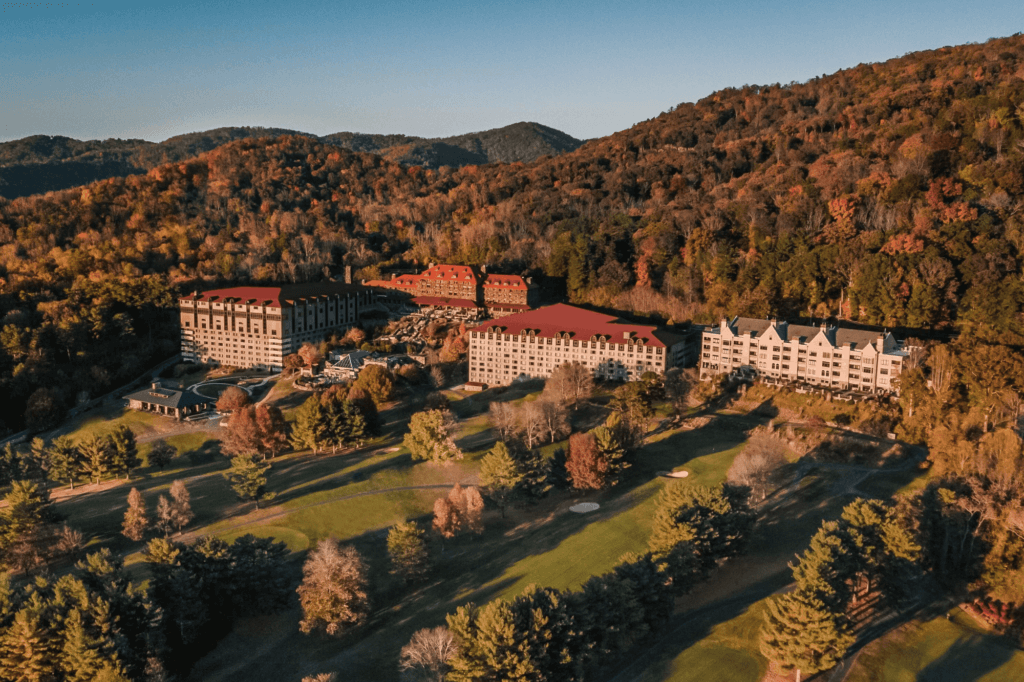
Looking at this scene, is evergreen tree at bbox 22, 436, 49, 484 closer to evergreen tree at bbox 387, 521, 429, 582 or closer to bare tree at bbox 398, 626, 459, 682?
evergreen tree at bbox 387, 521, 429, 582

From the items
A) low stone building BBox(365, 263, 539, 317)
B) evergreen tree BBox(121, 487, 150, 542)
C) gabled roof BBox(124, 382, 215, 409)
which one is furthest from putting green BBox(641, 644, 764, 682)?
low stone building BBox(365, 263, 539, 317)

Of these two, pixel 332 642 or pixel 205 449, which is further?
pixel 205 449

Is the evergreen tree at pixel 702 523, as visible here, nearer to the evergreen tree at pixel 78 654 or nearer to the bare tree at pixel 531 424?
the bare tree at pixel 531 424

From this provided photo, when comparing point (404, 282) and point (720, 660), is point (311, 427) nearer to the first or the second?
point (720, 660)

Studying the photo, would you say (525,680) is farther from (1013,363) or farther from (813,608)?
(1013,363)

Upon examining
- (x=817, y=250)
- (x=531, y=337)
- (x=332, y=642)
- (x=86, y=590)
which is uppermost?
(x=817, y=250)

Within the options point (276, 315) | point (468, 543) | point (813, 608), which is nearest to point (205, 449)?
point (276, 315)

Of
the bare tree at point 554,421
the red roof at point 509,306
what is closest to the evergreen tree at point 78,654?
the bare tree at point 554,421
